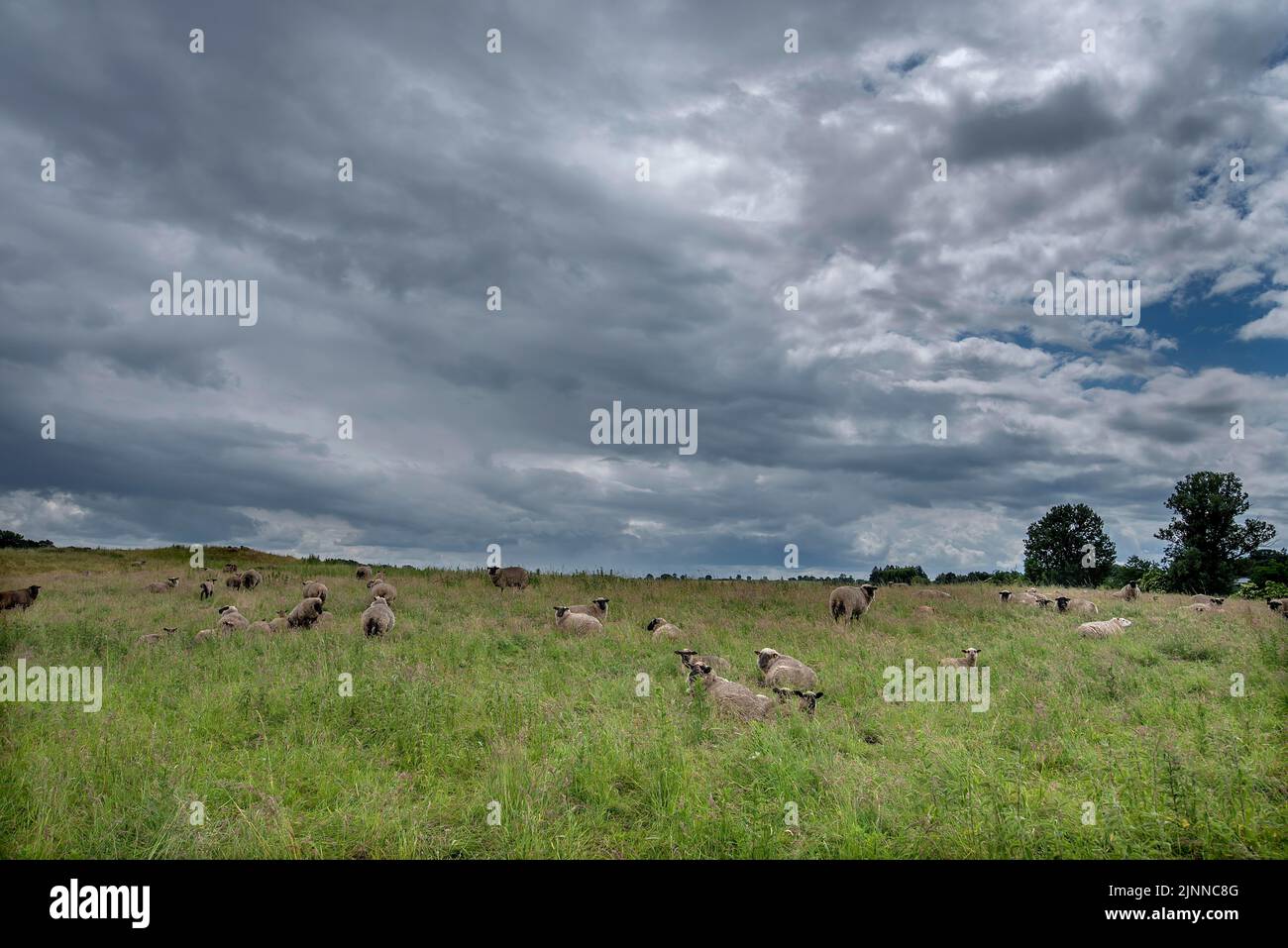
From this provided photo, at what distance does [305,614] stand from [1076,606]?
87.9 feet

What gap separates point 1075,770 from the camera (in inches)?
339

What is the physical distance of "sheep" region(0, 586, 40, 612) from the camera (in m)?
23.5

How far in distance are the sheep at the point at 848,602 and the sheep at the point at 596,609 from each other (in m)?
7.79

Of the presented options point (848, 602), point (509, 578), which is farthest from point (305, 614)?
point (848, 602)

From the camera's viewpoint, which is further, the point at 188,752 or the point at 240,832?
the point at 188,752

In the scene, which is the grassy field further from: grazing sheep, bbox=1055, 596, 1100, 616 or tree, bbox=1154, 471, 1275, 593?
tree, bbox=1154, 471, 1275, 593

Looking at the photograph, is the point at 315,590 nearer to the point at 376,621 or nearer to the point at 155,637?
the point at 155,637
